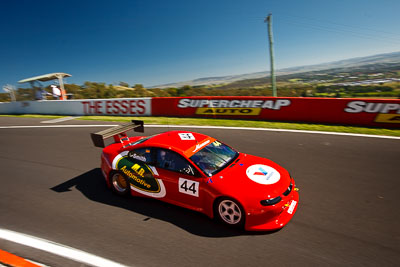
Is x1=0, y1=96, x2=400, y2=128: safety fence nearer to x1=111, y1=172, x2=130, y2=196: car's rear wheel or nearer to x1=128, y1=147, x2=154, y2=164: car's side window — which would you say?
x1=128, y1=147, x2=154, y2=164: car's side window

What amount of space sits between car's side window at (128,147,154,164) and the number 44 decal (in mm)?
799

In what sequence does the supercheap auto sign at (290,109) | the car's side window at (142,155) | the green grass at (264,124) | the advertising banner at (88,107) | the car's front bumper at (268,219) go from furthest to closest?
the advertising banner at (88,107)
the supercheap auto sign at (290,109)
the green grass at (264,124)
the car's side window at (142,155)
the car's front bumper at (268,219)

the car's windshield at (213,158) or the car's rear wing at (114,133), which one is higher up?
the car's rear wing at (114,133)

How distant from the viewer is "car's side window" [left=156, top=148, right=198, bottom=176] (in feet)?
13.6

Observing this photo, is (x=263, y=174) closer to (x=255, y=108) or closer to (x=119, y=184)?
(x=119, y=184)

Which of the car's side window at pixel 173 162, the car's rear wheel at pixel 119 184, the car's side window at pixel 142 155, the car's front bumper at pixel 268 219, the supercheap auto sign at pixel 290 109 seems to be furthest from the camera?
the supercheap auto sign at pixel 290 109

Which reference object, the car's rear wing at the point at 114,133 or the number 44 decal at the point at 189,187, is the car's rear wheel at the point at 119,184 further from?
the number 44 decal at the point at 189,187

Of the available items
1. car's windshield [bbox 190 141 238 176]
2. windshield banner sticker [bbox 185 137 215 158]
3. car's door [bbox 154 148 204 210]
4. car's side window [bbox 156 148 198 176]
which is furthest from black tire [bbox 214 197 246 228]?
windshield banner sticker [bbox 185 137 215 158]

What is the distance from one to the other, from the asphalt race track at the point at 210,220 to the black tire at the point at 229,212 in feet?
0.50

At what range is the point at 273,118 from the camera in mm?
11734

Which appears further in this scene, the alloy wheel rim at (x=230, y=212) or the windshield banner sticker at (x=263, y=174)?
the windshield banner sticker at (x=263, y=174)

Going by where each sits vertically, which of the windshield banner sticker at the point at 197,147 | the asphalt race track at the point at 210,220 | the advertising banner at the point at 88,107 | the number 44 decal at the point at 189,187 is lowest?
the asphalt race track at the point at 210,220

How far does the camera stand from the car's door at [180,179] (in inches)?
159

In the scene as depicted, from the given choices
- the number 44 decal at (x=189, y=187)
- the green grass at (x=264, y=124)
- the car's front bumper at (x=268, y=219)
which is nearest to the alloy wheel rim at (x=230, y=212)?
the car's front bumper at (x=268, y=219)
